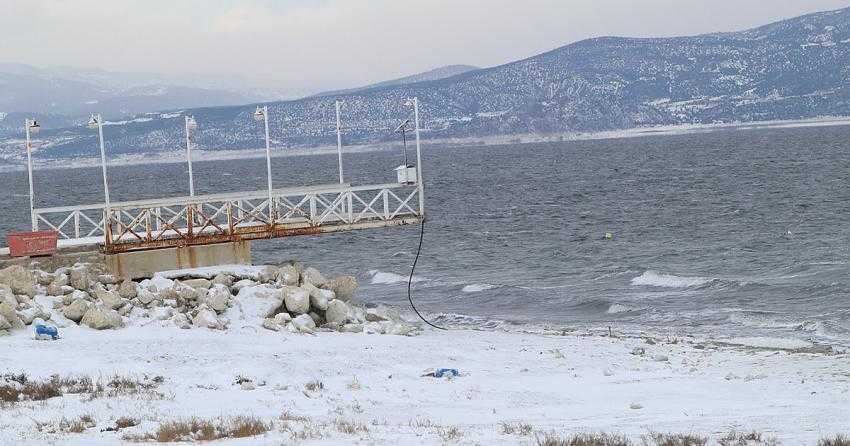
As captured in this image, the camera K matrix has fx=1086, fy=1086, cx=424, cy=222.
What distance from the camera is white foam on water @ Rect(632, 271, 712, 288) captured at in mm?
34469

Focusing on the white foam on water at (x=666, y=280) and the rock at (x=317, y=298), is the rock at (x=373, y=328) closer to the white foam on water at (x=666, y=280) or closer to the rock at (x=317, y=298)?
the rock at (x=317, y=298)

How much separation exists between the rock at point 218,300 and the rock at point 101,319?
2.36 metres

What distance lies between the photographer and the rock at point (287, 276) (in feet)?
88.7

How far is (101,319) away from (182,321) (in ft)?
5.61

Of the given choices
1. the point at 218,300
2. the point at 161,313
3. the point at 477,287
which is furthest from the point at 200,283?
the point at 477,287

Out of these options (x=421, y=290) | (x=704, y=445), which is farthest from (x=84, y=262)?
(x=704, y=445)

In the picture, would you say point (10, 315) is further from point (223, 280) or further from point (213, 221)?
point (213, 221)

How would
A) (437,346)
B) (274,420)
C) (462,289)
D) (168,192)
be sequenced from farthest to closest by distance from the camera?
(168,192) → (462,289) → (437,346) → (274,420)

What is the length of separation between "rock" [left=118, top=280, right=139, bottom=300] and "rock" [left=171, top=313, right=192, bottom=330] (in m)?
1.78

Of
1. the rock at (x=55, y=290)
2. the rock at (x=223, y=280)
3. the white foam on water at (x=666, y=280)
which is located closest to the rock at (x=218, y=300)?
the rock at (x=223, y=280)

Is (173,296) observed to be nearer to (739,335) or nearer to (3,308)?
(3,308)

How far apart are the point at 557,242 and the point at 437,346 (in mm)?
25329

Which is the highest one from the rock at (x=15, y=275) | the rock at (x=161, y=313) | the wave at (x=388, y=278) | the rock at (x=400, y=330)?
the rock at (x=15, y=275)

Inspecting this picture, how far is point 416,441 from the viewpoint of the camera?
12547mm
